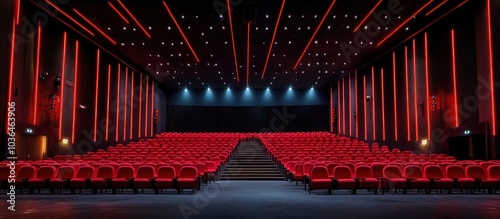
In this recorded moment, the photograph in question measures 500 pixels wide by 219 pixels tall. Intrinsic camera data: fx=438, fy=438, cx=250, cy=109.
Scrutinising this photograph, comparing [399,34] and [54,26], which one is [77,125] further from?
[399,34]

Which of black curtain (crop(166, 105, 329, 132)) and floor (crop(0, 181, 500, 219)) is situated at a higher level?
black curtain (crop(166, 105, 329, 132))

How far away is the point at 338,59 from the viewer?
2155 centimetres

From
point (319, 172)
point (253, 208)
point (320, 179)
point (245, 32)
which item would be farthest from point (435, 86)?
point (253, 208)

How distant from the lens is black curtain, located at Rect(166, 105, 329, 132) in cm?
3080

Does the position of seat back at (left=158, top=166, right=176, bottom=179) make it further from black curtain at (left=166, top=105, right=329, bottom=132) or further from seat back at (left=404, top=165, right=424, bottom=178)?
black curtain at (left=166, top=105, right=329, bottom=132)

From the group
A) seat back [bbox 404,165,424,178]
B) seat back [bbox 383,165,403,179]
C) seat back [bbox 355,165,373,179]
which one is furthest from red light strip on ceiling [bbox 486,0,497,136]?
seat back [bbox 355,165,373,179]

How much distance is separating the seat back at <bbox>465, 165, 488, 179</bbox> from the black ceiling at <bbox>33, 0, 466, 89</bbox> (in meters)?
6.01

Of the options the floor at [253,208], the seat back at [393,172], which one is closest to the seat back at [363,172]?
the seat back at [393,172]

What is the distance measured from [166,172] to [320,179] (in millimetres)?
3238

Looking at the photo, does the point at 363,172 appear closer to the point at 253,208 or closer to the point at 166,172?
the point at 253,208

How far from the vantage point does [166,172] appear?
9.29 m

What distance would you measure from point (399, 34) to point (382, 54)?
10.6ft

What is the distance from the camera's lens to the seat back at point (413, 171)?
9328 millimetres

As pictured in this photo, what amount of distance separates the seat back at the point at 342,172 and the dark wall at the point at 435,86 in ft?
18.0
